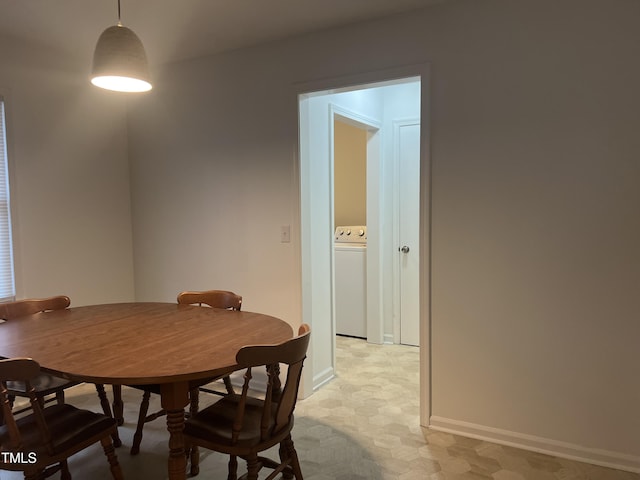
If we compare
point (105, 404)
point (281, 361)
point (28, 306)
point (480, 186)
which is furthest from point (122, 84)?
point (480, 186)

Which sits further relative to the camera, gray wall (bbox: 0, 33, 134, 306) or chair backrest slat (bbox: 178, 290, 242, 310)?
gray wall (bbox: 0, 33, 134, 306)

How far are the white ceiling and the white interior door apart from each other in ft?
5.41

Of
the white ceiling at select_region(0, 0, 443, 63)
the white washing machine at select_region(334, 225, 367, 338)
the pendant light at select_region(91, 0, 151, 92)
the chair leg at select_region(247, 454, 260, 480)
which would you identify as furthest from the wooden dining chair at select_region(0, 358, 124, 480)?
the white washing machine at select_region(334, 225, 367, 338)

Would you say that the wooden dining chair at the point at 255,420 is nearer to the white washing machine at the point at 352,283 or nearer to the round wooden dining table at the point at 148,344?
the round wooden dining table at the point at 148,344

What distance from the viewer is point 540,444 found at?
2.40 metres

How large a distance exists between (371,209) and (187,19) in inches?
89.0

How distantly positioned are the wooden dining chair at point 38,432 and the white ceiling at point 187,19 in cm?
201

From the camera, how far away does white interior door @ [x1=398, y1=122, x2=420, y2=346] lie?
4.20 m

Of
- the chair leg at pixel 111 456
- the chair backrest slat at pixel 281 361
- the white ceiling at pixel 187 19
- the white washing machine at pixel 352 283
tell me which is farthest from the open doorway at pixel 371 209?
the chair leg at pixel 111 456

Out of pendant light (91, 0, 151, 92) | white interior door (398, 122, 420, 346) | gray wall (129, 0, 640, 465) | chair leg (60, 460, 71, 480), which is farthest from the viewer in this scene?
white interior door (398, 122, 420, 346)

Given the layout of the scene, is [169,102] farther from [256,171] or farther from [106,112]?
[256,171]

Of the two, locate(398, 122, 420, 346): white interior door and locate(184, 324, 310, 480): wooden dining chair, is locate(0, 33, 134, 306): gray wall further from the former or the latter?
locate(398, 122, 420, 346): white interior door

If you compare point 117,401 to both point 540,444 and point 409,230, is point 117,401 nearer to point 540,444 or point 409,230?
point 540,444

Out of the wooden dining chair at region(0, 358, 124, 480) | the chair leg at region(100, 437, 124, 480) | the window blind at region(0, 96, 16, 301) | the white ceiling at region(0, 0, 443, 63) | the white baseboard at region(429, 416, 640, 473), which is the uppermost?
the white ceiling at region(0, 0, 443, 63)
